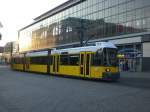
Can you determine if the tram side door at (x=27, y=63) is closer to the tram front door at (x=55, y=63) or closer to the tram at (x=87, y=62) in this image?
the tram at (x=87, y=62)

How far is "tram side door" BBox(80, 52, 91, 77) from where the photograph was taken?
28.2 meters

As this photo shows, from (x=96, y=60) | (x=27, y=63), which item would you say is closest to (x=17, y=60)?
(x=27, y=63)

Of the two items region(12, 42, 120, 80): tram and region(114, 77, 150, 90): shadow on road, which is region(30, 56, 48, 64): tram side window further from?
region(114, 77, 150, 90): shadow on road

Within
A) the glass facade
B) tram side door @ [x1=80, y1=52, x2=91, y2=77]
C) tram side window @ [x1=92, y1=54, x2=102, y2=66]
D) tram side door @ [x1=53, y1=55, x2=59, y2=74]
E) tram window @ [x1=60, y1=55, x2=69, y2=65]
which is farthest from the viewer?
the glass facade

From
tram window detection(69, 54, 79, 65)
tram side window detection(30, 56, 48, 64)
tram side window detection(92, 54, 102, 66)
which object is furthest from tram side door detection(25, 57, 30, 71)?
tram side window detection(92, 54, 102, 66)

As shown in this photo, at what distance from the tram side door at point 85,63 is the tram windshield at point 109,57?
1.74 meters

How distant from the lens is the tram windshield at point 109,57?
26750 millimetres

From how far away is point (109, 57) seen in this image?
27.0 m

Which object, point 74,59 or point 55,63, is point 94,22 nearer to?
point 55,63

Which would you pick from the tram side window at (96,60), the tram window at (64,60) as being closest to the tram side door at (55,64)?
the tram window at (64,60)

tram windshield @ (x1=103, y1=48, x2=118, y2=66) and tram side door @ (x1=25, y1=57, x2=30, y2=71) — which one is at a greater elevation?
tram windshield @ (x1=103, y1=48, x2=118, y2=66)

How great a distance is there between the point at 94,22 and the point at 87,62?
36.2 meters

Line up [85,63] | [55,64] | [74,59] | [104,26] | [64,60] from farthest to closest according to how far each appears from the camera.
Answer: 1. [104,26]
2. [55,64]
3. [64,60]
4. [74,59]
5. [85,63]

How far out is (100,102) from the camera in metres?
14.1
